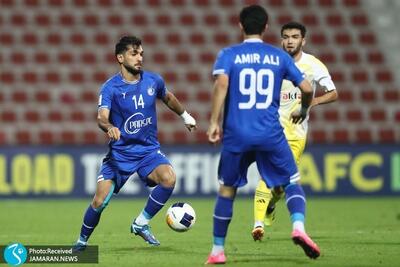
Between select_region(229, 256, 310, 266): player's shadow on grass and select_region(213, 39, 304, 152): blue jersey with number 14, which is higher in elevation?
select_region(213, 39, 304, 152): blue jersey with number 14

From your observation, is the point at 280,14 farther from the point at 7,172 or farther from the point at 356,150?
the point at 7,172

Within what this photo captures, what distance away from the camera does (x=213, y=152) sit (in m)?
15.9

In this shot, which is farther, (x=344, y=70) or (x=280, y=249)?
(x=344, y=70)

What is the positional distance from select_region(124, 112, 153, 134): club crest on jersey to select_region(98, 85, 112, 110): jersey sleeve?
0.33 meters

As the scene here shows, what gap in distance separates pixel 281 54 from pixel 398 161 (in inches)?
353

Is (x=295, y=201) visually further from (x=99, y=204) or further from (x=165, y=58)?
(x=165, y=58)

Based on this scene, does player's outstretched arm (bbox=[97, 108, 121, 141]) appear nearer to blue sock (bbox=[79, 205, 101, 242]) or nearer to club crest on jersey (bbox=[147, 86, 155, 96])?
club crest on jersey (bbox=[147, 86, 155, 96])

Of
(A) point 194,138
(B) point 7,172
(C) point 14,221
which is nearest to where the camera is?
(C) point 14,221

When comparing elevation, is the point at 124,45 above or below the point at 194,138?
above

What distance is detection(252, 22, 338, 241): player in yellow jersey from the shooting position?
9172 millimetres

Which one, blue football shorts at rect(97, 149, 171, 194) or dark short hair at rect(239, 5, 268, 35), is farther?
blue football shorts at rect(97, 149, 171, 194)

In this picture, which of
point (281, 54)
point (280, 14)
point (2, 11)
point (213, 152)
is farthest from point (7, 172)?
point (281, 54)

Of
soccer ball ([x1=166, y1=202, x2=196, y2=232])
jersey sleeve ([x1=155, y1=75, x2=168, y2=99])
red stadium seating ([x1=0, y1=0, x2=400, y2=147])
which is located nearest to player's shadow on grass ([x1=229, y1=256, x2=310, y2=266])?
soccer ball ([x1=166, y1=202, x2=196, y2=232])

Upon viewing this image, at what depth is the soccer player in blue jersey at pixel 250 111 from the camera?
23.7ft
